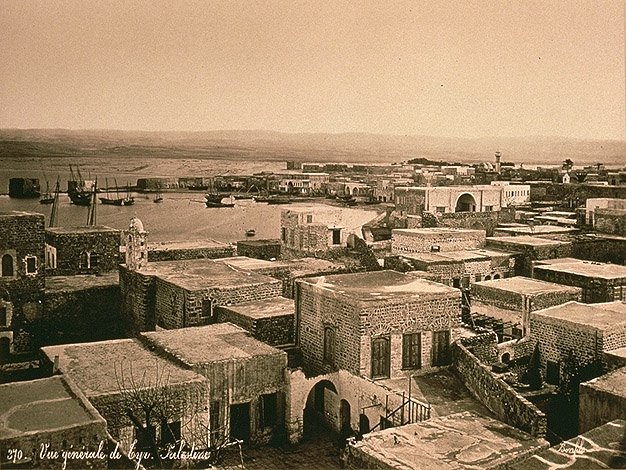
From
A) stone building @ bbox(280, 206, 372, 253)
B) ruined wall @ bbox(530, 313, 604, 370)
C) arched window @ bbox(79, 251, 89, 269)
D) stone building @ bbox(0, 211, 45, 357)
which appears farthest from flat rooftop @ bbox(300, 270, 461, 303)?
stone building @ bbox(280, 206, 372, 253)

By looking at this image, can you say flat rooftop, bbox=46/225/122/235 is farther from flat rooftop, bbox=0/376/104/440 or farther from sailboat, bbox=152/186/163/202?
sailboat, bbox=152/186/163/202

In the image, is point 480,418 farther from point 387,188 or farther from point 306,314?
point 387,188

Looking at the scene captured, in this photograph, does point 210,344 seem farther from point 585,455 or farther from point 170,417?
point 585,455

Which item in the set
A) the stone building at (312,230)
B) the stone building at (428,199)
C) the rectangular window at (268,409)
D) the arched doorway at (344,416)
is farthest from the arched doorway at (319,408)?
the stone building at (428,199)

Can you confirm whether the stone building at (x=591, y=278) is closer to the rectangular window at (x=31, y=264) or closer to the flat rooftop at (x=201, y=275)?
the flat rooftop at (x=201, y=275)

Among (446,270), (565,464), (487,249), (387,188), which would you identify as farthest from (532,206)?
(565,464)
